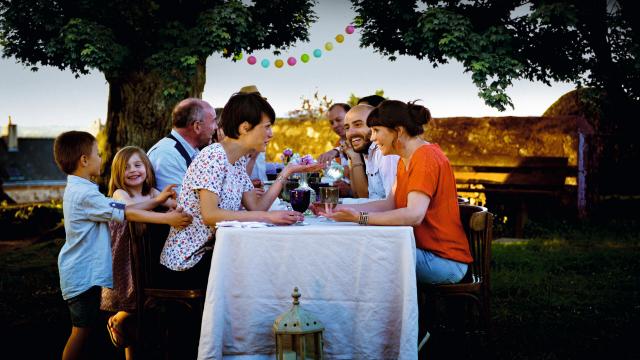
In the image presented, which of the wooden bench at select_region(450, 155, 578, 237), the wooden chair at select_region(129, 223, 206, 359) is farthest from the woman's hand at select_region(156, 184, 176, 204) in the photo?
the wooden bench at select_region(450, 155, 578, 237)

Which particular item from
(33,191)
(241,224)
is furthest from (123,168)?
(33,191)

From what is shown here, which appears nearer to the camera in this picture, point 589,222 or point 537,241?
point 537,241

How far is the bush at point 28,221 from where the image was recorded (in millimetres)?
11475

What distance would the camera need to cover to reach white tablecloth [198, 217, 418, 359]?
3.03m

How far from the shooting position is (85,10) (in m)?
9.51

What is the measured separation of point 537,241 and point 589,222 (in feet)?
6.41

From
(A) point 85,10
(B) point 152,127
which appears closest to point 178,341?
(B) point 152,127

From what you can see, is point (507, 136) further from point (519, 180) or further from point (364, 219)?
point (364, 219)

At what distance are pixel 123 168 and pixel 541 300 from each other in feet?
12.3

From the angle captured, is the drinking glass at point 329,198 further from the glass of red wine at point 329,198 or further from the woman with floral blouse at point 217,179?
the woman with floral blouse at point 217,179

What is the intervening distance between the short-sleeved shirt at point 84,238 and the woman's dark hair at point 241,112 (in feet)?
2.34

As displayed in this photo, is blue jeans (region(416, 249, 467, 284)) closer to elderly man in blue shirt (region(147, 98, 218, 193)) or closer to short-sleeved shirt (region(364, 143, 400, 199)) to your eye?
short-sleeved shirt (region(364, 143, 400, 199))

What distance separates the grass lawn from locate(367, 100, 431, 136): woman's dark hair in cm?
164

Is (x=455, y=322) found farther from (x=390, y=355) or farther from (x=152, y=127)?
(x=152, y=127)
